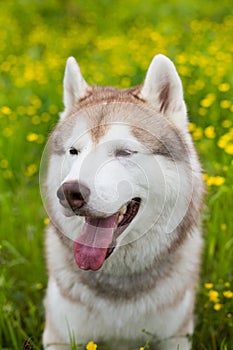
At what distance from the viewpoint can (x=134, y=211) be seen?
233 cm

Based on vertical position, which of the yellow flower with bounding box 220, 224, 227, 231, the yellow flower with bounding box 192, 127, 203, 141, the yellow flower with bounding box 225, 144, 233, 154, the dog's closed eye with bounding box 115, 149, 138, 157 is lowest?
the yellow flower with bounding box 220, 224, 227, 231

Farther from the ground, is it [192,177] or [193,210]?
[192,177]

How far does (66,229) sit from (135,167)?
1.64 feet

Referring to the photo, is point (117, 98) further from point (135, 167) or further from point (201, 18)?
point (201, 18)

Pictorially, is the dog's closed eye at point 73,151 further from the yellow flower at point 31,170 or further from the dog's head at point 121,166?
the yellow flower at point 31,170

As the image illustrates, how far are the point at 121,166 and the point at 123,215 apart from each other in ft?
0.74

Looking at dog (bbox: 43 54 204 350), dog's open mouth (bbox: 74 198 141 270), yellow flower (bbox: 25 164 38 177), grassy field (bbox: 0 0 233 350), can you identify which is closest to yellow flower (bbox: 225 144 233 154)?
grassy field (bbox: 0 0 233 350)

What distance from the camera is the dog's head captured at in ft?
7.00

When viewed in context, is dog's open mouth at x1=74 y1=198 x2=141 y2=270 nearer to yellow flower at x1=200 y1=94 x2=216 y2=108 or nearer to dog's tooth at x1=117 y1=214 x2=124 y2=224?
dog's tooth at x1=117 y1=214 x2=124 y2=224

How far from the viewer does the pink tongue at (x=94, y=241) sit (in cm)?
226

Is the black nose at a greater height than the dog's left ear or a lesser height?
lesser

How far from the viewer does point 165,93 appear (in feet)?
8.19

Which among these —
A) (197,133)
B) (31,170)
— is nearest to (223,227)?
(197,133)

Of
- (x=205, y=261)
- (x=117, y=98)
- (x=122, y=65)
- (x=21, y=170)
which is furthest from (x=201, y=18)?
(x=117, y=98)
